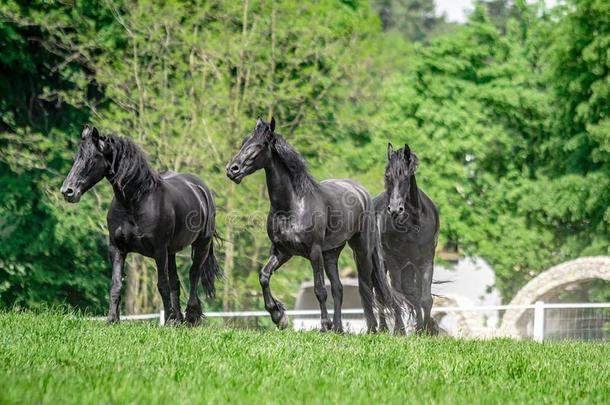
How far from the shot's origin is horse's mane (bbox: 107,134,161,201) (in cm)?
1216

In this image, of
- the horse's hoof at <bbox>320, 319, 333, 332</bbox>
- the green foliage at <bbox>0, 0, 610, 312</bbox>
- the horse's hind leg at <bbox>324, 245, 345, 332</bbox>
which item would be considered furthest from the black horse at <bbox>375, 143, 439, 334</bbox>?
the green foliage at <bbox>0, 0, 610, 312</bbox>

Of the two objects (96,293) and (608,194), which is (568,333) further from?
(96,293)

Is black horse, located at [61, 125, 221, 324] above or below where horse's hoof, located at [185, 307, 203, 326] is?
above

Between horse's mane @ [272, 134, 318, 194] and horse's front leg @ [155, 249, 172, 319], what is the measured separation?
5.93 ft

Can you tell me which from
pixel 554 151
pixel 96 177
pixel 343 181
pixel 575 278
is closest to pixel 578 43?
pixel 554 151

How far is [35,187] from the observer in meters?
31.1

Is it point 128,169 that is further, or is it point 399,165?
point 399,165

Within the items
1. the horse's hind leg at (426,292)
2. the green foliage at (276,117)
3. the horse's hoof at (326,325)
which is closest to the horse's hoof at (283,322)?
the horse's hoof at (326,325)

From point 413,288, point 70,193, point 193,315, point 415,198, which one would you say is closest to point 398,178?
point 415,198

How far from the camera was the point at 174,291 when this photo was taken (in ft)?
44.4

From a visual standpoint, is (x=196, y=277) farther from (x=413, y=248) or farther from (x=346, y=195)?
(x=413, y=248)

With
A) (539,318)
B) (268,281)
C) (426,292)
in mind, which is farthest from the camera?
(539,318)

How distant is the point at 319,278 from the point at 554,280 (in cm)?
1671

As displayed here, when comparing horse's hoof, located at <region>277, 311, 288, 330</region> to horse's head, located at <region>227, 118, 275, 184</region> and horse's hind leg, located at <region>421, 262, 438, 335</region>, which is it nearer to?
horse's head, located at <region>227, 118, 275, 184</region>
